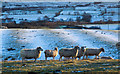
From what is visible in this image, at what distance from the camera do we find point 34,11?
27328 mm

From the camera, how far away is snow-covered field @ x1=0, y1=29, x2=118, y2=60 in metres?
18.9

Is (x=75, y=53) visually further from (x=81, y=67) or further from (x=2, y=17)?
(x=2, y=17)

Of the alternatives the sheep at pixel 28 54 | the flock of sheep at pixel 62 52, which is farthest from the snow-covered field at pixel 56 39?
the sheep at pixel 28 54

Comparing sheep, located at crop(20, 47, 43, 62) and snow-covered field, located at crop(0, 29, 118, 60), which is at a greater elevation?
sheep, located at crop(20, 47, 43, 62)

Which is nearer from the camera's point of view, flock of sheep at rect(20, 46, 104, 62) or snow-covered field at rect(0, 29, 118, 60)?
flock of sheep at rect(20, 46, 104, 62)

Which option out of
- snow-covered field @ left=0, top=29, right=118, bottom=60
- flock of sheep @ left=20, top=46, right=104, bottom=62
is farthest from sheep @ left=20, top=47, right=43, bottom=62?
snow-covered field @ left=0, top=29, right=118, bottom=60

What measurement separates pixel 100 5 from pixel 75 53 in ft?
54.1

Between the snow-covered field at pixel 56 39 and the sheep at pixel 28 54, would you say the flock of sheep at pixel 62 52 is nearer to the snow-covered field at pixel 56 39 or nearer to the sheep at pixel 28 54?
the sheep at pixel 28 54

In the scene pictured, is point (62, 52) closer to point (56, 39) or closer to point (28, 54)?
point (28, 54)

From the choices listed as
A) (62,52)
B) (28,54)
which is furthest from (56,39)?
(28,54)

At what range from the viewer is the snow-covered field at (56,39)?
746 inches

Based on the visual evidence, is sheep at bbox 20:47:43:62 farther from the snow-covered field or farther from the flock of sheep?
the snow-covered field

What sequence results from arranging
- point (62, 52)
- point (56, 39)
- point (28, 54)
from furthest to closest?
point (56, 39), point (62, 52), point (28, 54)

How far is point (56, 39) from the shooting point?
21.8 meters
